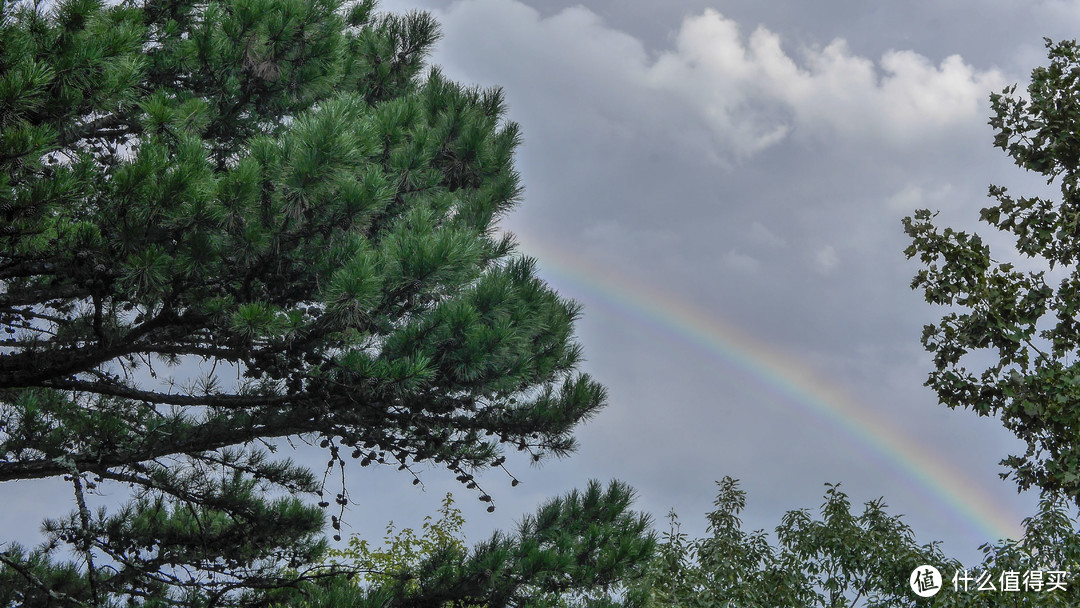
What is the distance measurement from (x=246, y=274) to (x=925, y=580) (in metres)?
6.47

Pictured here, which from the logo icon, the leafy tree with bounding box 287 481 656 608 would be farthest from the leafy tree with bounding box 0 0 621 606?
the logo icon

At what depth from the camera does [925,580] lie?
792 centimetres

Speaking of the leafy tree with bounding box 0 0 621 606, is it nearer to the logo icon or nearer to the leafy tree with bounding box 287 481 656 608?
the leafy tree with bounding box 287 481 656 608

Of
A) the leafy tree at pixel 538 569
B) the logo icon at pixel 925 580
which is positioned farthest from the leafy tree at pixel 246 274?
the logo icon at pixel 925 580

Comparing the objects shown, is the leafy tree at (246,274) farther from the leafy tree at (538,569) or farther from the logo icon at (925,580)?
the logo icon at (925,580)

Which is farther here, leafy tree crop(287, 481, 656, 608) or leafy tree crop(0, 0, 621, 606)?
leafy tree crop(287, 481, 656, 608)

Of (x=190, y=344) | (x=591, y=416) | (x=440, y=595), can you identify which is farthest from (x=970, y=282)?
(x=190, y=344)

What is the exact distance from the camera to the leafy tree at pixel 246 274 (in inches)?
202

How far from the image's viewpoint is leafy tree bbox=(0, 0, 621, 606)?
513cm

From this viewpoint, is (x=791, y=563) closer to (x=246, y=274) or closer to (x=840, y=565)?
(x=840, y=565)

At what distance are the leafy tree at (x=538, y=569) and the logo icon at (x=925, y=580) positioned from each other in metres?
2.43

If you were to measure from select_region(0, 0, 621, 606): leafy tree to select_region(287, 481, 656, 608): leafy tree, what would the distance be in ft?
0.90

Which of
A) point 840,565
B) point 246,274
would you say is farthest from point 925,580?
point 246,274

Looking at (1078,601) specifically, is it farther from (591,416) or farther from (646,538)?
(591,416)
